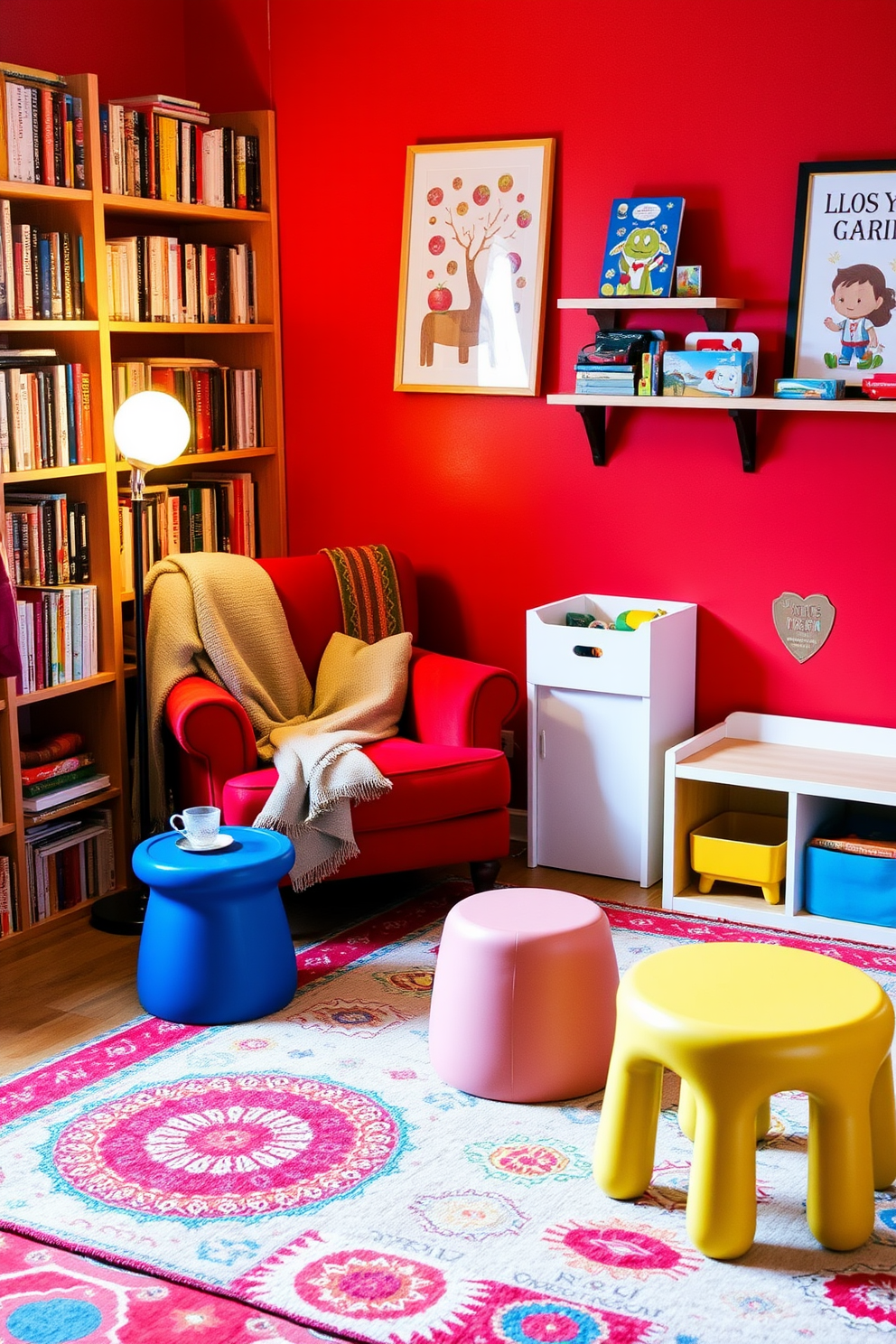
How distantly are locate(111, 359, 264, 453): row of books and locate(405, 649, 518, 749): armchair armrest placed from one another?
103cm

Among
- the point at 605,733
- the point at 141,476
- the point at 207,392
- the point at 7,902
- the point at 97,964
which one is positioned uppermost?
the point at 207,392

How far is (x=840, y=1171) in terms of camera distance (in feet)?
7.41

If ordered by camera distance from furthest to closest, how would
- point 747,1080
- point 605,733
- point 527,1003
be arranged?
point 605,733
point 527,1003
point 747,1080

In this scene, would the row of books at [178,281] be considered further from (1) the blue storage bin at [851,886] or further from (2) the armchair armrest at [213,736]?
(1) the blue storage bin at [851,886]

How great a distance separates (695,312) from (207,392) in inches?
56.8

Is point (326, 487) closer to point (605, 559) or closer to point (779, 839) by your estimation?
point (605, 559)

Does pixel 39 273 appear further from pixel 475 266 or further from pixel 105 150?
pixel 475 266

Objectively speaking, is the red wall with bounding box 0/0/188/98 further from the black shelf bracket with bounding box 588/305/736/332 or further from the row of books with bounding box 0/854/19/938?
the row of books with bounding box 0/854/19/938

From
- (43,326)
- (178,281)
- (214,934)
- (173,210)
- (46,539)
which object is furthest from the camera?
(178,281)

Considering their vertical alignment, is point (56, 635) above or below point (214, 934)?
above

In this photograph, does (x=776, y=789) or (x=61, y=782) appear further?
(x=61, y=782)

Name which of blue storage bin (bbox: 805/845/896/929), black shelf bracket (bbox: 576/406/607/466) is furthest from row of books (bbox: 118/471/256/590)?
blue storage bin (bbox: 805/845/896/929)

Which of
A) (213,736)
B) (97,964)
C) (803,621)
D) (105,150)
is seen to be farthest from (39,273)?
(803,621)

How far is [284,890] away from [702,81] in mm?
2395
